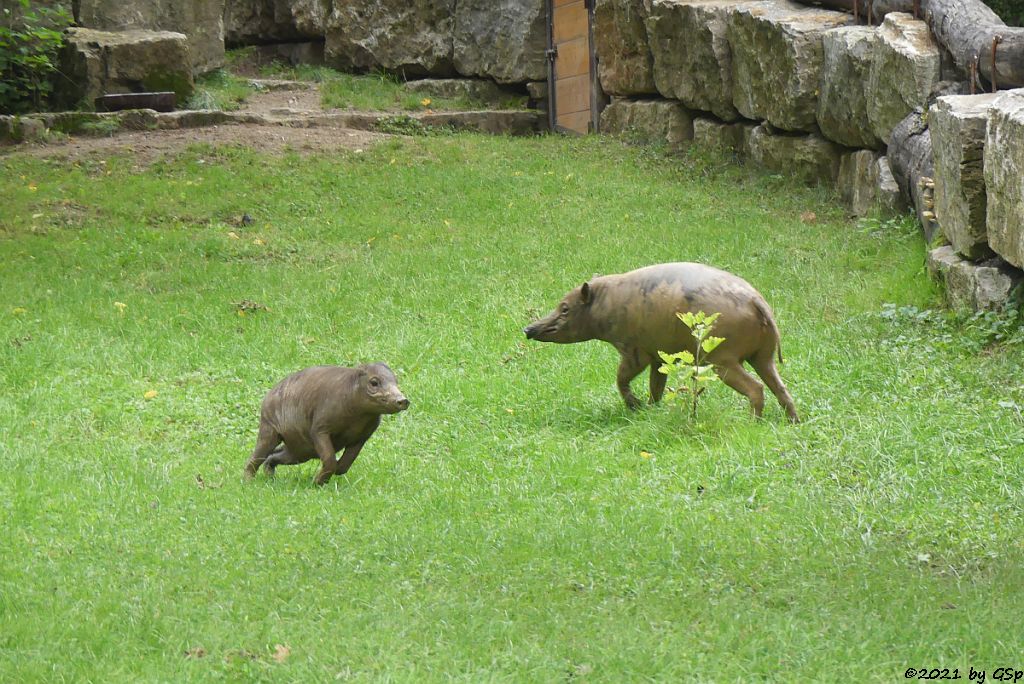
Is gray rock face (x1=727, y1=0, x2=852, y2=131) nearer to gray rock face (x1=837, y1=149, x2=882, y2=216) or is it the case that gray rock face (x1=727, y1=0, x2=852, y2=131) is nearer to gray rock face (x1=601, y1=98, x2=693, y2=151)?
gray rock face (x1=837, y1=149, x2=882, y2=216)

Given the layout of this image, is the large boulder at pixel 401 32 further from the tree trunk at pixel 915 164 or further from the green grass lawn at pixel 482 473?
the tree trunk at pixel 915 164

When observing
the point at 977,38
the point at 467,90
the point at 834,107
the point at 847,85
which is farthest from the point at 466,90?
the point at 977,38

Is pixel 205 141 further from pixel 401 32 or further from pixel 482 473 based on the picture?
pixel 482 473

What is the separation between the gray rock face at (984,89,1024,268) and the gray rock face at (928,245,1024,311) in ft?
0.59

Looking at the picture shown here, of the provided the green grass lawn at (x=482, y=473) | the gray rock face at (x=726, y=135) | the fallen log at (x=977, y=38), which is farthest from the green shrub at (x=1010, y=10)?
the green grass lawn at (x=482, y=473)

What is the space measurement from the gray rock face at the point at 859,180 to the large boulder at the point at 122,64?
9349mm

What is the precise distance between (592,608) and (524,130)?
15559 mm

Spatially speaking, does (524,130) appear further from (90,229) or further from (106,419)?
(106,419)

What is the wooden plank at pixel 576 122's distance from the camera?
1984 cm

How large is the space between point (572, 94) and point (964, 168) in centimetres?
1135

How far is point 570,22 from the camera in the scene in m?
20.2

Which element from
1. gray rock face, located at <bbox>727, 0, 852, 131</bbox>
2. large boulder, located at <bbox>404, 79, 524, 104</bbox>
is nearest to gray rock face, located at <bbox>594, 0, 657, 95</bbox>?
gray rock face, located at <bbox>727, 0, 852, 131</bbox>

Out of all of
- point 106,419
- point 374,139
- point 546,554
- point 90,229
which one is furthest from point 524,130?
point 546,554

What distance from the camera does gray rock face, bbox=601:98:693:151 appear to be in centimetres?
1767
